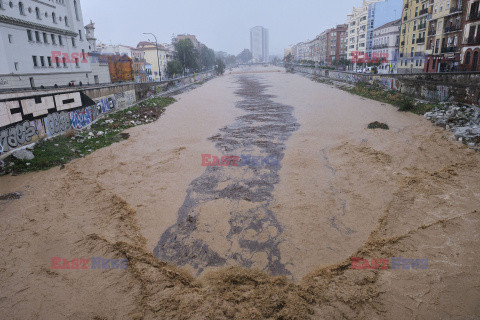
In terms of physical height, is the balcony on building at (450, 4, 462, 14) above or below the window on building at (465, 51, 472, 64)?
above

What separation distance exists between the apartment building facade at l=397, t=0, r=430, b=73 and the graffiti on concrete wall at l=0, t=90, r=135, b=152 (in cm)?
4828

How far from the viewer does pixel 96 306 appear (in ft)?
23.9

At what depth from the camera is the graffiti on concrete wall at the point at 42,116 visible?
16.0m

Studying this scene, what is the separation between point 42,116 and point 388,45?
206 ft

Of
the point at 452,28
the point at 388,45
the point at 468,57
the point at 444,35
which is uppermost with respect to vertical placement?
the point at 452,28

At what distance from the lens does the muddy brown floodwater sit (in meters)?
7.29

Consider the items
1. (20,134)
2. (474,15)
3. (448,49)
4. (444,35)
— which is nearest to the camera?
(20,134)

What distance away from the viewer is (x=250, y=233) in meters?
10.1

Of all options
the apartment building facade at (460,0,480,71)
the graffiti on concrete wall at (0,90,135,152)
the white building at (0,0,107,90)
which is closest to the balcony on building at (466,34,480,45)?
the apartment building facade at (460,0,480,71)

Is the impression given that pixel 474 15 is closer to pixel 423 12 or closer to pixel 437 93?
pixel 437 93

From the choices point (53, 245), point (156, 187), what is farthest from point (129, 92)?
point (53, 245)

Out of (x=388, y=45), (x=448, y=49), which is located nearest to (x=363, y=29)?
(x=388, y=45)

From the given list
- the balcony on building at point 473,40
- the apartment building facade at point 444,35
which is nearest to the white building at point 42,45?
the balcony on building at point 473,40

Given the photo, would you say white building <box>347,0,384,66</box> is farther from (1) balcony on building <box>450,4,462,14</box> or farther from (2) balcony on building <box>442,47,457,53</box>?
(1) balcony on building <box>450,4,462,14</box>
